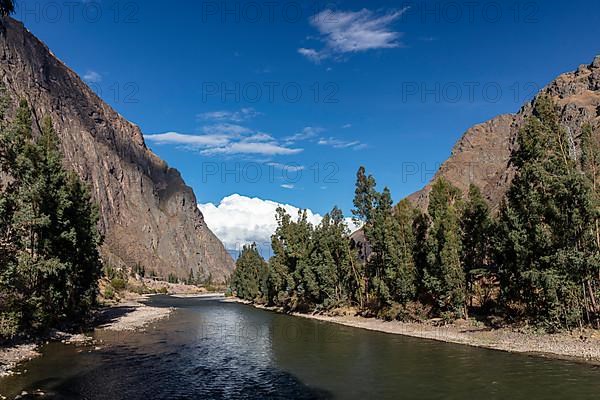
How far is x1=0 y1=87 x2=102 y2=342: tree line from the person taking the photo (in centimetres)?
3291

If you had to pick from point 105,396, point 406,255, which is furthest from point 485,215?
point 105,396

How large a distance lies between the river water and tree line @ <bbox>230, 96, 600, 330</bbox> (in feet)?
32.3

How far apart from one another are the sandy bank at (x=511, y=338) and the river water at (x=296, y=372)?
2.12 m

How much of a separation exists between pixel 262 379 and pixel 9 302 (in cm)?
2322

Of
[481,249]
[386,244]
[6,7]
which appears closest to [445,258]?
[481,249]

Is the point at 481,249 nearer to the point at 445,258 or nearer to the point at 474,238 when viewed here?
the point at 474,238

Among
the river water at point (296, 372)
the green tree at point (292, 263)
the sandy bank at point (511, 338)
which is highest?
the green tree at point (292, 263)

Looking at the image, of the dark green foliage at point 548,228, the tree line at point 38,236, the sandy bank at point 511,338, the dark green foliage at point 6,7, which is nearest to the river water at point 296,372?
the sandy bank at point 511,338

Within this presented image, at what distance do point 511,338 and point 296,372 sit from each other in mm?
22927

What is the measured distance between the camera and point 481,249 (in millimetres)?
57531

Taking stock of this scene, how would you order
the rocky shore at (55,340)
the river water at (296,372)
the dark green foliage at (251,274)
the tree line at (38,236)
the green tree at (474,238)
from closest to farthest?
the river water at (296,372) < the tree line at (38,236) < the rocky shore at (55,340) < the green tree at (474,238) < the dark green foliage at (251,274)

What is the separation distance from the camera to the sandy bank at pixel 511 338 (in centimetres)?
3606

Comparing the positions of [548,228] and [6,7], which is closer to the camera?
[6,7]

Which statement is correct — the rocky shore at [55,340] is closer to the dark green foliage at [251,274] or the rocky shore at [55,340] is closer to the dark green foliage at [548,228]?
the dark green foliage at [548,228]
